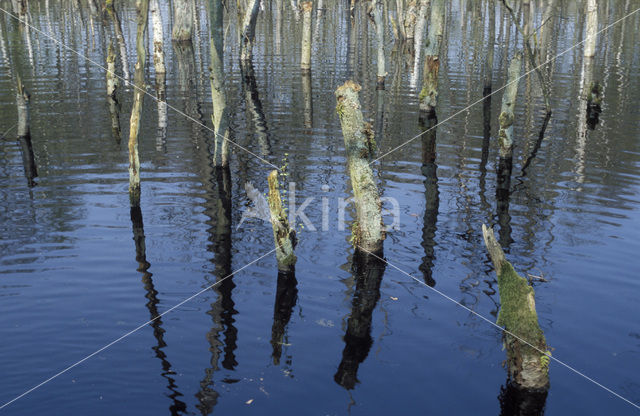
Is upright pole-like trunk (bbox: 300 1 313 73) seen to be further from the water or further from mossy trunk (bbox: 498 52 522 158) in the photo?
mossy trunk (bbox: 498 52 522 158)

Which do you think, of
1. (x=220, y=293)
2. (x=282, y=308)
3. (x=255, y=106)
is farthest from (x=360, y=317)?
(x=255, y=106)

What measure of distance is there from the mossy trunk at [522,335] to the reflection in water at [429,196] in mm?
2592

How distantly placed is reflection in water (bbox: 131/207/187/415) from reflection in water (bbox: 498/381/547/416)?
359 centimetres

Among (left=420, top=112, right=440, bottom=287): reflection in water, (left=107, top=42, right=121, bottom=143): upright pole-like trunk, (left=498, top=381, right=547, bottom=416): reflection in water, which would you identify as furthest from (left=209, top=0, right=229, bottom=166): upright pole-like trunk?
(left=498, top=381, right=547, bottom=416): reflection in water

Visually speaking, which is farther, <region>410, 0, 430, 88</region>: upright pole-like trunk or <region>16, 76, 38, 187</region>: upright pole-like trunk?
<region>410, 0, 430, 88</region>: upright pole-like trunk

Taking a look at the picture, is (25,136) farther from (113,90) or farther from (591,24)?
(591,24)

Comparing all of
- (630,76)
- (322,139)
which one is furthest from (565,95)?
(322,139)

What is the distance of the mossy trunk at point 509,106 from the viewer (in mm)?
14422

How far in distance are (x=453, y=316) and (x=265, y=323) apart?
2664 mm

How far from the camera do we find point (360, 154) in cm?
1016

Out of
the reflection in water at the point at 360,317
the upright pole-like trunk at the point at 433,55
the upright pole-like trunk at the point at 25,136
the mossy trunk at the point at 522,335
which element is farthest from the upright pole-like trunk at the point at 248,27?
the mossy trunk at the point at 522,335

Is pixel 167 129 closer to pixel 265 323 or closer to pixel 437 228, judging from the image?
pixel 437 228

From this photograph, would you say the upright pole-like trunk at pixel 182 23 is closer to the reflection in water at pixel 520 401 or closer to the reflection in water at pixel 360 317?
the reflection in water at pixel 360 317

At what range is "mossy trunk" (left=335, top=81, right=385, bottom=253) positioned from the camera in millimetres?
10047
